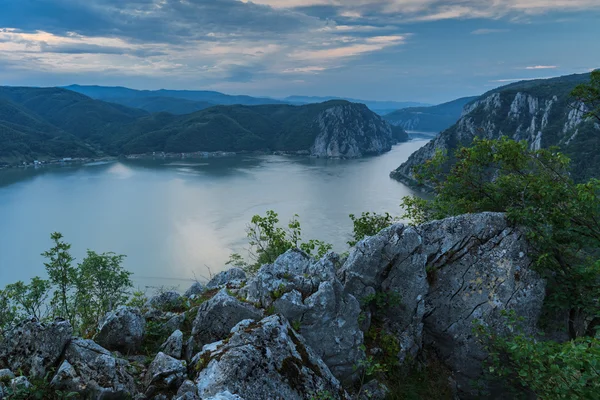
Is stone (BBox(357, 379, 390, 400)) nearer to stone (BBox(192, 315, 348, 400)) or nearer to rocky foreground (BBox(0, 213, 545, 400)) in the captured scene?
rocky foreground (BBox(0, 213, 545, 400))

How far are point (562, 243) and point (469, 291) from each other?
2.71m

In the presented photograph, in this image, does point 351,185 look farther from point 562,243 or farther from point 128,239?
point 562,243

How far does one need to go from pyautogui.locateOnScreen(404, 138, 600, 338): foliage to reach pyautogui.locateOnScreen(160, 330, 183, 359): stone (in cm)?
849

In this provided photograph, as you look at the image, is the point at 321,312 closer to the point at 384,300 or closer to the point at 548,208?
the point at 384,300

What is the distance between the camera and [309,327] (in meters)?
8.35

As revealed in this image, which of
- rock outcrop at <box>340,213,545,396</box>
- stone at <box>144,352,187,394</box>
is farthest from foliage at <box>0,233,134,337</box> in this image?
rock outcrop at <box>340,213,545,396</box>

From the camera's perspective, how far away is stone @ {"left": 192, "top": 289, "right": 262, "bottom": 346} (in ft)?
27.1

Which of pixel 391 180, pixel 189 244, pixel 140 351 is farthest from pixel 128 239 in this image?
pixel 391 180

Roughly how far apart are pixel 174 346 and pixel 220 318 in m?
1.12

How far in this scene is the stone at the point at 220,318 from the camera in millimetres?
8266

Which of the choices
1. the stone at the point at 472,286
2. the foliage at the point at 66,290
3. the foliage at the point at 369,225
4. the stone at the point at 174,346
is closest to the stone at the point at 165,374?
the stone at the point at 174,346

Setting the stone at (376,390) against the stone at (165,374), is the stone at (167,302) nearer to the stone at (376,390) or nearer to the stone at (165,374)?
the stone at (165,374)

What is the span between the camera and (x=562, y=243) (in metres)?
9.74

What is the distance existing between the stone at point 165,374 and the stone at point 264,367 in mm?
295
